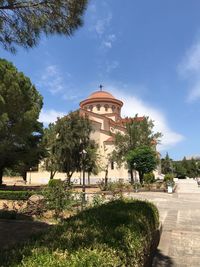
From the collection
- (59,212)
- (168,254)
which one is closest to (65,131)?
(59,212)

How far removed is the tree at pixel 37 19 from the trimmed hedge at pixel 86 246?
4.09 m

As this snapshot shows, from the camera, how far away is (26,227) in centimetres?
1034

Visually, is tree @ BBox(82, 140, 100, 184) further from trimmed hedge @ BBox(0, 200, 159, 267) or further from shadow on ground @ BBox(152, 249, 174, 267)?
trimmed hedge @ BBox(0, 200, 159, 267)

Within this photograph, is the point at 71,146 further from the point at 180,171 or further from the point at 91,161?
the point at 180,171

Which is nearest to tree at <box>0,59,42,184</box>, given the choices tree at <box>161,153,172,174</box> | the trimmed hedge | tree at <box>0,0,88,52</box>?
tree at <box>0,0,88,52</box>

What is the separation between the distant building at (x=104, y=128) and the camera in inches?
2000

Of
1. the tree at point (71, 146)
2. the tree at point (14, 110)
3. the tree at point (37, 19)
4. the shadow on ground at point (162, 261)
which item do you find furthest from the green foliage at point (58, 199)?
the tree at point (71, 146)

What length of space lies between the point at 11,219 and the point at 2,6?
23.6 feet

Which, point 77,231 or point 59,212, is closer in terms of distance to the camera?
point 77,231

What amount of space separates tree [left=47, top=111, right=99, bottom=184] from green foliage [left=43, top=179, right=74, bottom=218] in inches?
1008

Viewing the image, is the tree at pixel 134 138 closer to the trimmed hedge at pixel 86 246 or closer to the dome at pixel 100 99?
the dome at pixel 100 99

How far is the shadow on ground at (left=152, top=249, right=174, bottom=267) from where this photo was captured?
7.48 meters

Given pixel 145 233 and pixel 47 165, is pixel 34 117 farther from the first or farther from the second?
pixel 145 233

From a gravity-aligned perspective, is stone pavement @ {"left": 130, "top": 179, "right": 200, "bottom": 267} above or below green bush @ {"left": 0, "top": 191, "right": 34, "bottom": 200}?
below
